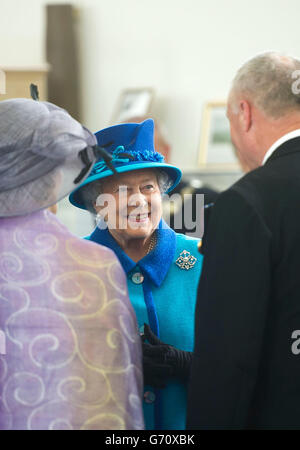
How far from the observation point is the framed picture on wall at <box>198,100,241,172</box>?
242 inches

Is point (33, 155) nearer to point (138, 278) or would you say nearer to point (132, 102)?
point (138, 278)

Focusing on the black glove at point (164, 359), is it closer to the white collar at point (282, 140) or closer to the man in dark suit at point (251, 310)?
the man in dark suit at point (251, 310)

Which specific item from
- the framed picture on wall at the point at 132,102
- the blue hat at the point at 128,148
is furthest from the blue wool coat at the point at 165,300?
the framed picture on wall at the point at 132,102

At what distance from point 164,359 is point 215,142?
15.3 ft

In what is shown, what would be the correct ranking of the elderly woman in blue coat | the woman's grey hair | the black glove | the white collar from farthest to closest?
the woman's grey hair, the elderly woman in blue coat, the black glove, the white collar

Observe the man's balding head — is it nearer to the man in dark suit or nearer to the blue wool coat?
the man in dark suit

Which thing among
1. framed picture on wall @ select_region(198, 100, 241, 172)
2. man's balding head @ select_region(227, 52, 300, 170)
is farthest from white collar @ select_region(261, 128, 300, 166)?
framed picture on wall @ select_region(198, 100, 241, 172)

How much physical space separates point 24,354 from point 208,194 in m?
2.17

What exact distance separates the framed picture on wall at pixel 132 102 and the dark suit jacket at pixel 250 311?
4561mm

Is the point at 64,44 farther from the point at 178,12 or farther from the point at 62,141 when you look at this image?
the point at 62,141

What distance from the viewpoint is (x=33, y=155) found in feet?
4.75

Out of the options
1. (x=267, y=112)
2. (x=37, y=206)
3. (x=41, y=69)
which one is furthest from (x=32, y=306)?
(x=41, y=69)

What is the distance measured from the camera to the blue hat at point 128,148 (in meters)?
1.95
